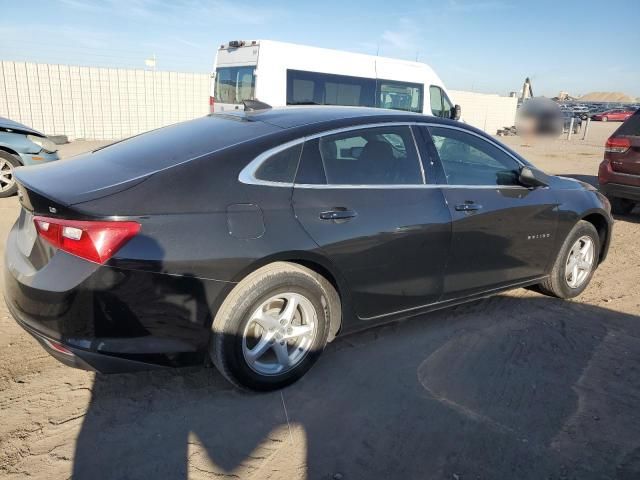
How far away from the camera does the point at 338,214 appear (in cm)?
311

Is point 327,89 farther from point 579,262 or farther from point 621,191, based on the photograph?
point 579,262

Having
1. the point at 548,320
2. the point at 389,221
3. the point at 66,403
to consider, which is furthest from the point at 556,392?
the point at 66,403

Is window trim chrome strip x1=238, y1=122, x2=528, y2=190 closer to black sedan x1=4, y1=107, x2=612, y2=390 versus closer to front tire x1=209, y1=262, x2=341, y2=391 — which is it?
black sedan x1=4, y1=107, x2=612, y2=390

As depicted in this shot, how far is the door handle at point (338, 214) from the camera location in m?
3.05

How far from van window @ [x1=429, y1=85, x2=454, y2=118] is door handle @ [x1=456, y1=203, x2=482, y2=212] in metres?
8.99

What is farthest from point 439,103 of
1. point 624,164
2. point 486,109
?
point 486,109

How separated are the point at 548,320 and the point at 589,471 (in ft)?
6.03

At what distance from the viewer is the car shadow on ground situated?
2.50 meters

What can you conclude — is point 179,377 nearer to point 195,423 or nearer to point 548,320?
point 195,423

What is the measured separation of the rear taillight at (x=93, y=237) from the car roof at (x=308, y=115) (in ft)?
4.01

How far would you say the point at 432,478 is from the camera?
2428 mm

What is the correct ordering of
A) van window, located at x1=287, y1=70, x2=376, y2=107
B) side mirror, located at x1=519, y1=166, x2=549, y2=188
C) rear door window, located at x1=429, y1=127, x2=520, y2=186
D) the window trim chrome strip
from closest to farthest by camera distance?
the window trim chrome strip < rear door window, located at x1=429, y1=127, x2=520, y2=186 < side mirror, located at x1=519, y1=166, x2=549, y2=188 < van window, located at x1=287, y1=70, x2=376, y2=107

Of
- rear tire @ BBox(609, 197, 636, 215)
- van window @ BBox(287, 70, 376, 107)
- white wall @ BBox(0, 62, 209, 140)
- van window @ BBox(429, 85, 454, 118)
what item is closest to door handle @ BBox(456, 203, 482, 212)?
rear tire @ BBox(609, 197, 636, 215)

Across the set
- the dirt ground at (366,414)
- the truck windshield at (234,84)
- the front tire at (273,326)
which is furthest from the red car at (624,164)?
the truck windshield at (234,84)
